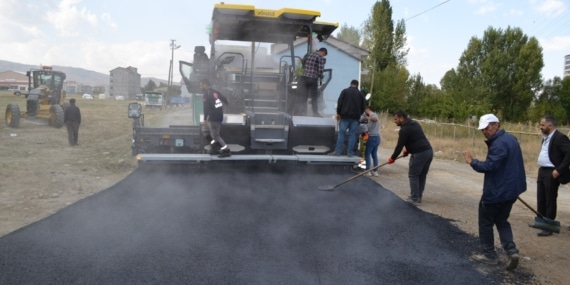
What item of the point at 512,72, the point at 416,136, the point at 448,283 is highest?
the point at 512,72

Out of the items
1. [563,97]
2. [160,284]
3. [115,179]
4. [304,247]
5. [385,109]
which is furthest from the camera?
[563,97]

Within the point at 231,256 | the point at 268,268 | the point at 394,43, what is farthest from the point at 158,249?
the point at 394,43

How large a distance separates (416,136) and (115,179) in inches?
214

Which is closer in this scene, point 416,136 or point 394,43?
point 416,136

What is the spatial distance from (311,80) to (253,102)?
1236 millimetres

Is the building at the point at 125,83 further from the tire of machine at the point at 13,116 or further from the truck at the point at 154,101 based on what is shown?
the tire of machine at the point at 13,116

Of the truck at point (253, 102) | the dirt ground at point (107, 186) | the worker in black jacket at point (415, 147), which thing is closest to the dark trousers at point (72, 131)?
the dirt ground at point (107, 186)

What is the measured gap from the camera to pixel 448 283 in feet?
14.2

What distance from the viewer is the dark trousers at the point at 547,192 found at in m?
6.22

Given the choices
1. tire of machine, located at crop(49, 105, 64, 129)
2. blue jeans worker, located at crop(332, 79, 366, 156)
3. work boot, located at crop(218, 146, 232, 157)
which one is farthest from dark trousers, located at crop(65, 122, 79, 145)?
blue jeans worker, located at crop(332, 79, 366, 156)

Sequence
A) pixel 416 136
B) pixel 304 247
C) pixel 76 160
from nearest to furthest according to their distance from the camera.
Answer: pixel 304 247 → pixel 416 136 → pixel 76 160

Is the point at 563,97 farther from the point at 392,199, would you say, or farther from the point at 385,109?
the point at 392,199

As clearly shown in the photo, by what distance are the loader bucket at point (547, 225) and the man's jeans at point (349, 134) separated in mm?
3434

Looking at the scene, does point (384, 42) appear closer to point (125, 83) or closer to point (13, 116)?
point (13, 116)
